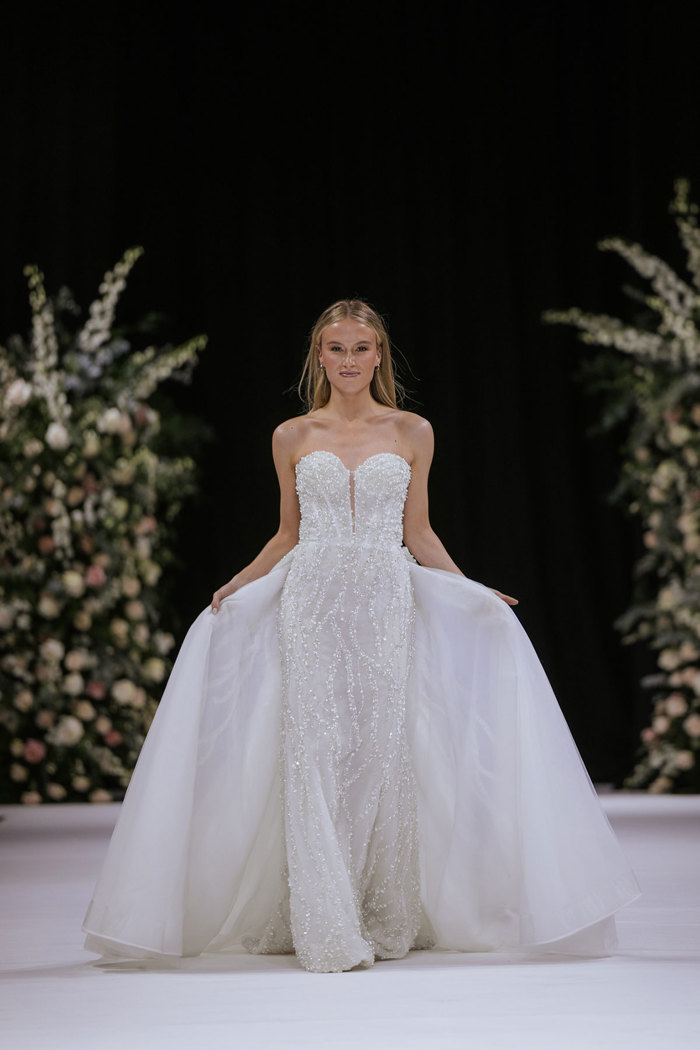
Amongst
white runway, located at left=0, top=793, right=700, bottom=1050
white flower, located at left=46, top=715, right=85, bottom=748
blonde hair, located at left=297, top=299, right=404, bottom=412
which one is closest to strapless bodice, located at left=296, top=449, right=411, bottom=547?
blonde hair, located at left=297, top=299, right=404, bottom=412

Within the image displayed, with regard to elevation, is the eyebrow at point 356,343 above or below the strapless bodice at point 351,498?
above

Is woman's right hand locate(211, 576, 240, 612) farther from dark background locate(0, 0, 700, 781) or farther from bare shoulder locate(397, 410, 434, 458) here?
dark background locate(0, 0, 700, 781)

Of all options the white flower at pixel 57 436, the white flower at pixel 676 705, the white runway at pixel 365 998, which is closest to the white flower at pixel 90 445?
the white flower at pixel 57 436

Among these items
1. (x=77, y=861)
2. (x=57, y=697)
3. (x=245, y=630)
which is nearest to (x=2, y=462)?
(x=57, y=697)

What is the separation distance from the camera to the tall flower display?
8055 mm

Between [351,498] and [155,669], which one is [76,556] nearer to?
[155,669]

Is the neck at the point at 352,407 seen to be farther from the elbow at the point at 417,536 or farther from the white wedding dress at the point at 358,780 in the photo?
the elbow at the point at 417,536

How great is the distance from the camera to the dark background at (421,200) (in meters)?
8.75

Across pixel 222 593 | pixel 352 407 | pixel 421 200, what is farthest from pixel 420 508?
pixel 421 200

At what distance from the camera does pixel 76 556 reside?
8.42m

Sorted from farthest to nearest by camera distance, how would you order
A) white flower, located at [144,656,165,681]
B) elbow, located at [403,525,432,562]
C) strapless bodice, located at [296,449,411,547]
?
white flower, located at [144,656,165,681] < elbow, located at [403,525,432,562] < strapless bodice, located at [296,449,411,547]

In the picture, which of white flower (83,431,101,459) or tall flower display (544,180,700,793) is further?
white flower (83,431,101,459)

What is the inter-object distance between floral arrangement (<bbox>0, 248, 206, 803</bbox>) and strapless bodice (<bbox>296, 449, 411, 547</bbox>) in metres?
4.42

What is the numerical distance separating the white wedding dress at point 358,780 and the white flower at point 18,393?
456 cm
